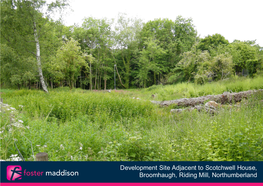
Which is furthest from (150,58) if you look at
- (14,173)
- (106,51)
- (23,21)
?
(14,173)

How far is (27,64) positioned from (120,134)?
1041cm

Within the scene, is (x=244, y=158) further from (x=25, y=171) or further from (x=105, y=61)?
(x=105, y=61)

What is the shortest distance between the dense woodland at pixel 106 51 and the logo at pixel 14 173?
1004cm

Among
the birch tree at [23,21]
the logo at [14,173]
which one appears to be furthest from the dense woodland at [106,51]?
the logo at [14,173]

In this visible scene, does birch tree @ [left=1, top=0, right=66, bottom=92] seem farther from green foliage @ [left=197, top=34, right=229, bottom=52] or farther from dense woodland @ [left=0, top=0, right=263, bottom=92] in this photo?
green foliage @ [left=197, top=34, right=229, bottom=52]

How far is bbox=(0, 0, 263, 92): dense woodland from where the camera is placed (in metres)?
11.5

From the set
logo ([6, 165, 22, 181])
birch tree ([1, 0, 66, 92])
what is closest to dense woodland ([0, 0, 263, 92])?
birch tree ([1, 0, 66, 92])

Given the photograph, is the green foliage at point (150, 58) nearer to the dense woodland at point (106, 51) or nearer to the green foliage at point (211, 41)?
the dense woodland at point (106, 51)

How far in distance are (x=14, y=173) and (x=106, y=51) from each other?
99.7ft

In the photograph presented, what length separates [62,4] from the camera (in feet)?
40.6

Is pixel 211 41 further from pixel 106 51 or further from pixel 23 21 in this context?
pixel 23 21

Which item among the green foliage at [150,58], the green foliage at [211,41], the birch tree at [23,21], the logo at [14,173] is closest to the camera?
the logo at [14,173]

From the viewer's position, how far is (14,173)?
226 cm

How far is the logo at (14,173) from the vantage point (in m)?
2.25
